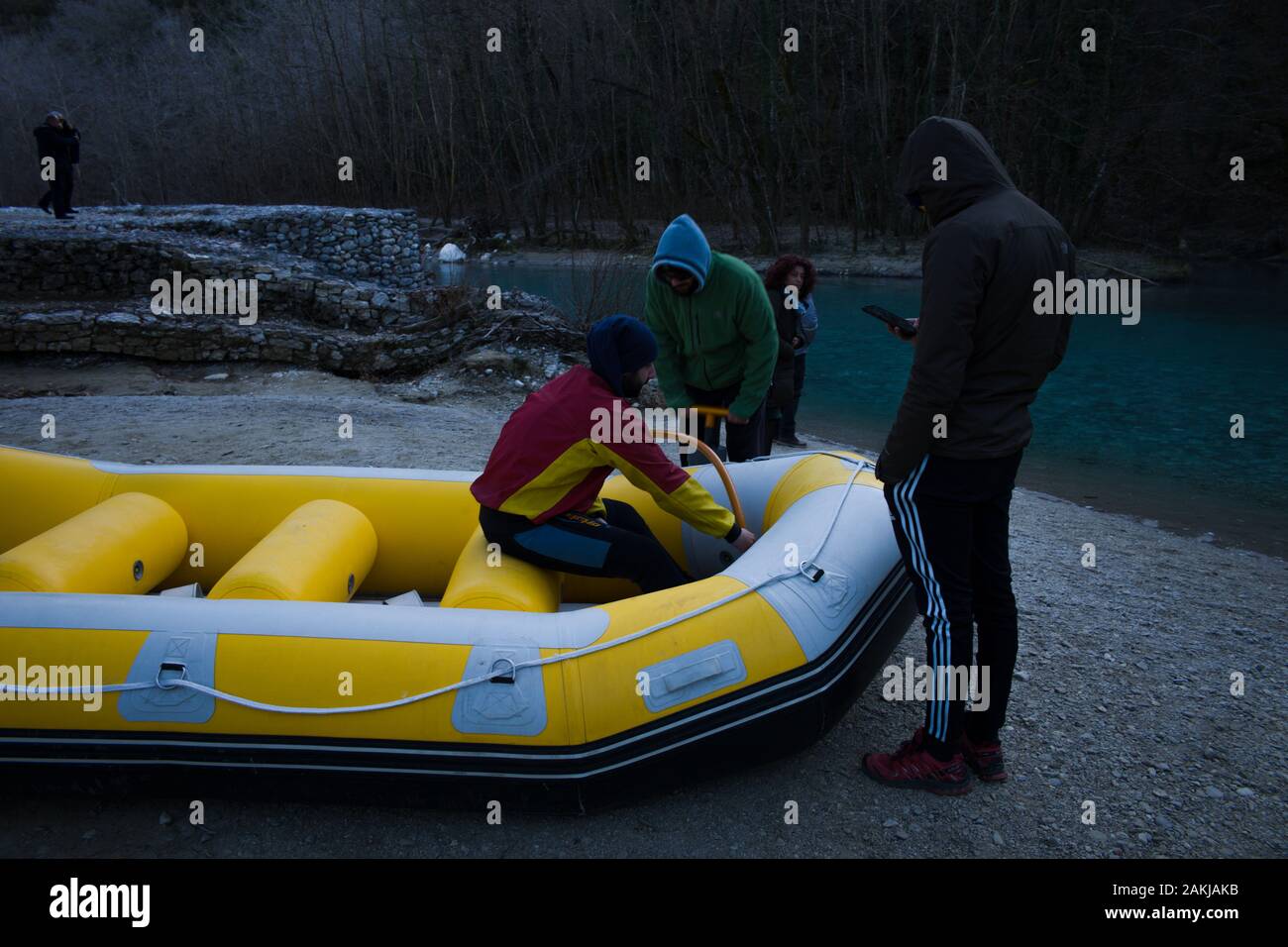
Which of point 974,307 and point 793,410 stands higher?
point 974,307

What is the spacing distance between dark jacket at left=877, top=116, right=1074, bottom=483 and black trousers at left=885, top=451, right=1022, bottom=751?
0.06 metres

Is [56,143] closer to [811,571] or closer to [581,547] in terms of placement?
[581,547]

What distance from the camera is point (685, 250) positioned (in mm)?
3564

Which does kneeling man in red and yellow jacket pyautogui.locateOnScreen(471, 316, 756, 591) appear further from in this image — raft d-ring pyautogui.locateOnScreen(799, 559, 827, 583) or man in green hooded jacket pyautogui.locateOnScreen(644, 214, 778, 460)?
man in green hooded jacket pyautogui.locateOnScreen(644, 214, 778, 460)

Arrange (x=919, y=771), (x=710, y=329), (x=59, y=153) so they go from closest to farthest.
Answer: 1. (x=919, y=771)
2. (x=710, y=329)
3. (x=59, y=153)

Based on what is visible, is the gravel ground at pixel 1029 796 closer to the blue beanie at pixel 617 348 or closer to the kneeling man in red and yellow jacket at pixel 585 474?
the kneeling man in red and yellow jacket at pixel 585 474

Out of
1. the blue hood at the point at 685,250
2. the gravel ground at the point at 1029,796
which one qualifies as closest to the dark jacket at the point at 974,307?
the gravel ground at the point at 1029,796

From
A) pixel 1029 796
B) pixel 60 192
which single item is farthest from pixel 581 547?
pixel 60 192

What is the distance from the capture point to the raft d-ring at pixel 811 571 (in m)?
2.67

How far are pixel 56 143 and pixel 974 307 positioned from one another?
14655 millimetres

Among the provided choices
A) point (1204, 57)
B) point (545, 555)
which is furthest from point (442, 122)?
point (545, 555)

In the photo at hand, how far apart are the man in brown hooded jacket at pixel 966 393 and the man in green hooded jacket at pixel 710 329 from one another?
1.41 metres
